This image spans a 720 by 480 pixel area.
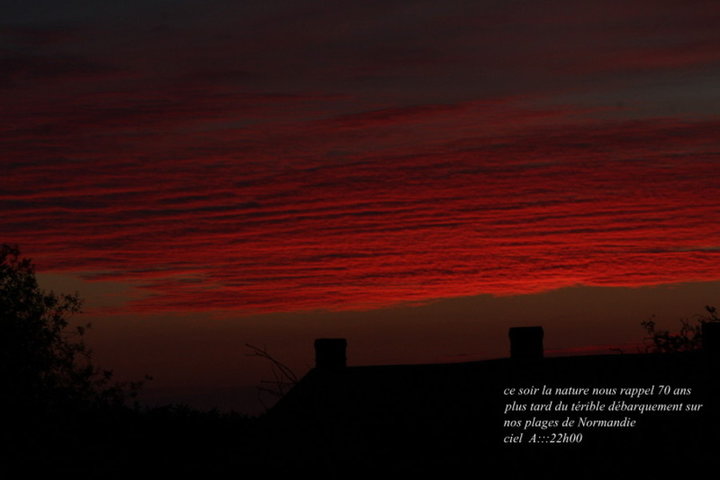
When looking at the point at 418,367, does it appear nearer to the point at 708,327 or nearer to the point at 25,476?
the point at 708,327

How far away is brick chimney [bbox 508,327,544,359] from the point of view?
1983cm

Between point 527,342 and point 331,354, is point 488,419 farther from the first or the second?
point 331,354

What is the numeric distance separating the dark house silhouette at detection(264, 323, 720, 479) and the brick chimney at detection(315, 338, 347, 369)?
0.02m

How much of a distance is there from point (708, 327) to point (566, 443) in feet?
10.4

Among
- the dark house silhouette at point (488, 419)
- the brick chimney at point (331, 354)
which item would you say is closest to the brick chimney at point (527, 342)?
the dark house silhouette at point (488, 419)

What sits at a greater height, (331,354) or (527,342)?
(331,354)

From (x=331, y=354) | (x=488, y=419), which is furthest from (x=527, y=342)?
(x=331, y=354)

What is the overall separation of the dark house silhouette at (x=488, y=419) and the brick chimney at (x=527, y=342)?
0.02m

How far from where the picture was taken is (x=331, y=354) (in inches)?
918

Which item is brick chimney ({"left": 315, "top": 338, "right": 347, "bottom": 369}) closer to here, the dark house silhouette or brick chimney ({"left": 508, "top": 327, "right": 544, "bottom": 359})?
the dark house silhouette

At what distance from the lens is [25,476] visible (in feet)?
118

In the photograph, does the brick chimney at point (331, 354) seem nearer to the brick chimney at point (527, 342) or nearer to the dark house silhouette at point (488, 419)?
the dark house silhouette at point (488, 419)

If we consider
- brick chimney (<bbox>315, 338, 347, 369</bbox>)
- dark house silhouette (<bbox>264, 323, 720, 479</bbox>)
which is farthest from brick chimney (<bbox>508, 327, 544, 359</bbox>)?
brick chimney (<bbox>315, 338, 347, 369</bbox>)

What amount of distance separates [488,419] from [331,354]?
5.39 metres
